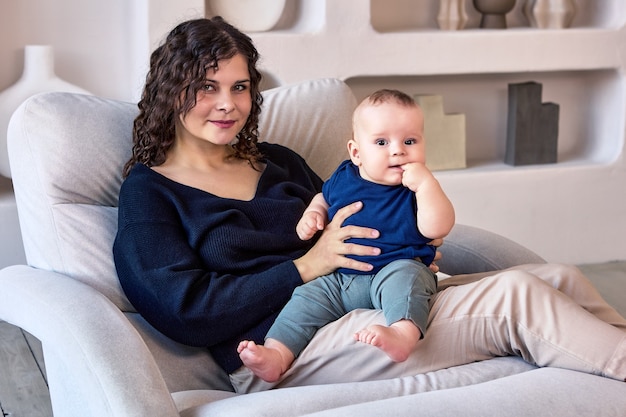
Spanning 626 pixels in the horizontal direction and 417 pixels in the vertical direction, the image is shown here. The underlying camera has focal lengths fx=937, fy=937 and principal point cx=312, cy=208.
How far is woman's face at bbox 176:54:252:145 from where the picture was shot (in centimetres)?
180

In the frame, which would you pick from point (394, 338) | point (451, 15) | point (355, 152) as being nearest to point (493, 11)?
point (451, 15)

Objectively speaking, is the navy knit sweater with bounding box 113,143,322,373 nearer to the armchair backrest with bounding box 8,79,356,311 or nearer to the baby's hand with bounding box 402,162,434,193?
the armchair backrest with bounding box 8,79,356,311

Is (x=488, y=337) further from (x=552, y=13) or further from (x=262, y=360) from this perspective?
(x=552, y=13)

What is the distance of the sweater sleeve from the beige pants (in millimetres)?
124

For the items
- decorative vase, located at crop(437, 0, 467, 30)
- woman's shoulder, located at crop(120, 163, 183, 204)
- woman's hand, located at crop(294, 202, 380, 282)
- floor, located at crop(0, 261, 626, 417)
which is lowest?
floor, located at crop(0, 261, 626, 417)

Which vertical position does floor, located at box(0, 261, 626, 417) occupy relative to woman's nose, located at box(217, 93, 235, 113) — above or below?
below

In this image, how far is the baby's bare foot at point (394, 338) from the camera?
57.4 inches

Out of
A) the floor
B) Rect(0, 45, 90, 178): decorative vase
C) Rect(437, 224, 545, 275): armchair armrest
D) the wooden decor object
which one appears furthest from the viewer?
the wooden decor object

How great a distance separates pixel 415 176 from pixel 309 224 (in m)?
0.26

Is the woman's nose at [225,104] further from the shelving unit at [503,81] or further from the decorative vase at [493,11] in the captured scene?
the decorative vase at [493,11]

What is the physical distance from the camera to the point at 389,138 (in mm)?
1674

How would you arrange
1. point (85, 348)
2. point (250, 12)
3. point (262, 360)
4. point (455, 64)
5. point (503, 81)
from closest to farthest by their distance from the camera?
point (85, 348) → point (262, 360) → point (250, 12) → point (455, 64) → point (503, 81)

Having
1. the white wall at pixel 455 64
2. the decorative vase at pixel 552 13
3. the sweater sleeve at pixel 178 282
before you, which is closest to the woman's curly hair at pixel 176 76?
the sweater sleeve at pixel 178 282

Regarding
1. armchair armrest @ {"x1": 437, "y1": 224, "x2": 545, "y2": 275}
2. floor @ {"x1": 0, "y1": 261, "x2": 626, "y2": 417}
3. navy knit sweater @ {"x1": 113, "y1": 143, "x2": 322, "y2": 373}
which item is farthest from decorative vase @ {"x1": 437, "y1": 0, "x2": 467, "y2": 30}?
navy knit sweater @ {"x1": 113, "y1": 143, "x2": 322, "y2": 373}
